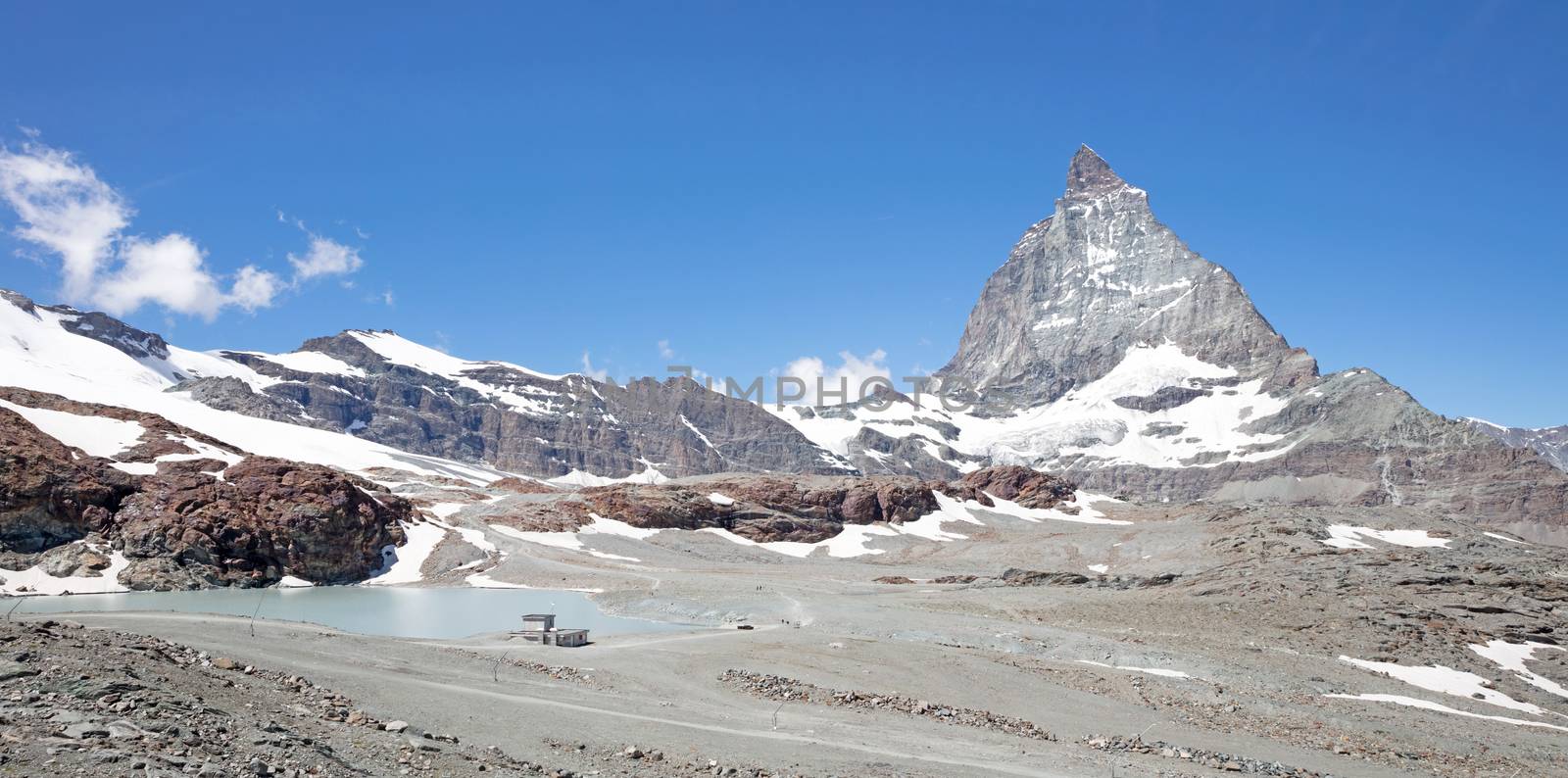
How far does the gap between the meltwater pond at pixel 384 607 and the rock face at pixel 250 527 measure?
280 cm

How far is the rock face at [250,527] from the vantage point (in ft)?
205

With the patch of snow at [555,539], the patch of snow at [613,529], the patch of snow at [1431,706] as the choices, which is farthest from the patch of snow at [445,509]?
the patch of snow at [1431,706]

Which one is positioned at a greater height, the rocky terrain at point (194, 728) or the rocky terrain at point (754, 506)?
the rocky terrain at point (754, 506)

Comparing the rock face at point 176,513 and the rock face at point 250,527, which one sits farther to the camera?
the rock face at point 250,527

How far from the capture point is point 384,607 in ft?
192

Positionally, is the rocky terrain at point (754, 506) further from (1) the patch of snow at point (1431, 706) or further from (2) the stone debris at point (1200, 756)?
(2) the stone debris at point (1200, 756)

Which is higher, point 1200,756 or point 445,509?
point 445,509

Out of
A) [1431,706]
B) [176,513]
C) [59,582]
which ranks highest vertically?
[176,513]

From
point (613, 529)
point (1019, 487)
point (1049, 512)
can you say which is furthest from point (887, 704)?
point (1019, 487)

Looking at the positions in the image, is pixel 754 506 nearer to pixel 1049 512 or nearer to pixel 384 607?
pixel 1049 512

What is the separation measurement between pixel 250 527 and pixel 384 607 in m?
17.9

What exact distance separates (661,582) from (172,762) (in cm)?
6373

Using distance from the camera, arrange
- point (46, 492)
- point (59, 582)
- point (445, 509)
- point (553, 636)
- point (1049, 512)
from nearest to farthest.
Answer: point (553, 636)
point (59, 582)
point (46, 492)
point (445, 509)
point (1049, 512)

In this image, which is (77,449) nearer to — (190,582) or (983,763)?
(190,582)
